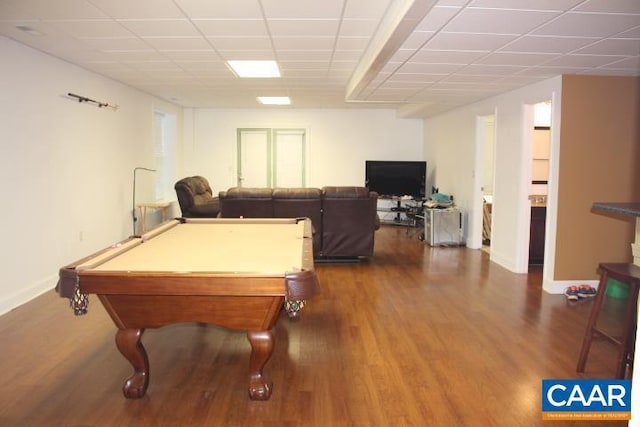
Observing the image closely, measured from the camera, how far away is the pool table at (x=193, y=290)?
2.33 meters

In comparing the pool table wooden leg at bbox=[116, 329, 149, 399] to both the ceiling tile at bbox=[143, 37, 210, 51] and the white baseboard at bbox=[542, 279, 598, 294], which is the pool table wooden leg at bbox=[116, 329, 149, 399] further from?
the white baseboard at bbox=[542, 279, 598, 294]

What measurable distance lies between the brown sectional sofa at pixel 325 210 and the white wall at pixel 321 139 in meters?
4.02

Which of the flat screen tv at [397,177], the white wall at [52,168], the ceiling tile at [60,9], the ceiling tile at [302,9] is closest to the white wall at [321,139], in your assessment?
the flat screen tv at [397,177]

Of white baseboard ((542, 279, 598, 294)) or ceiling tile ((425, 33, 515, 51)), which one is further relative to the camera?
white baseboard ((542, 279, 598, 294))

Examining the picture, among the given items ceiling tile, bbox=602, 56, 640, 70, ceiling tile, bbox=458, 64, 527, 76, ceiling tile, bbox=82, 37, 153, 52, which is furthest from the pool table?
ceiling tile, bbox=602, 56, 640, 70

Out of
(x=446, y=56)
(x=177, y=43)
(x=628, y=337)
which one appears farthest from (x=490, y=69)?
(x=177, y=43)

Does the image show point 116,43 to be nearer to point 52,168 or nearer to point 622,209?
point 52,168

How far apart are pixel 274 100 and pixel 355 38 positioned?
4458 millimetres

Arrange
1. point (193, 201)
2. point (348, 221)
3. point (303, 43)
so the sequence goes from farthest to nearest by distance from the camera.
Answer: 1. point (193, 201)
2. point (348, 221)
3. point (303, 43)

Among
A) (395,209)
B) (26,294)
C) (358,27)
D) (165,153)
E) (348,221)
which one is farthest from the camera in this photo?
(395,209)

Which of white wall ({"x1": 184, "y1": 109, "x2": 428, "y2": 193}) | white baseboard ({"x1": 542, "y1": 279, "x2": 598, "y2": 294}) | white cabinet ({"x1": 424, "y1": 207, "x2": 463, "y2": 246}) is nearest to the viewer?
white baseboard ({"x1": 542, "y1": 279, "x2": 598, "y2": 294})

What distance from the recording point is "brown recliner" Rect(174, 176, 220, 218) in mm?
7211

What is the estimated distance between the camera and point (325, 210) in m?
5.85

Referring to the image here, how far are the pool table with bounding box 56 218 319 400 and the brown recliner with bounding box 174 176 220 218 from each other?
427cm
